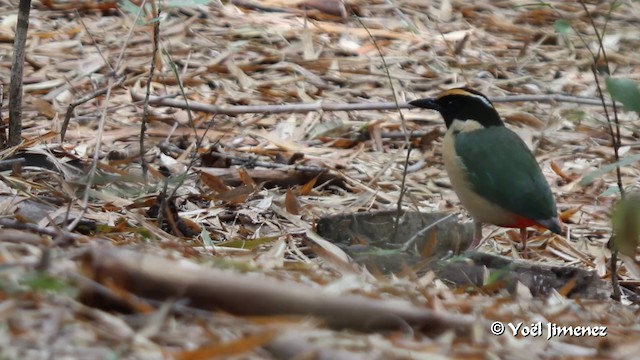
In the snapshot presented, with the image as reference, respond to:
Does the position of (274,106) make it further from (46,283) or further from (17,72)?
(46,283)

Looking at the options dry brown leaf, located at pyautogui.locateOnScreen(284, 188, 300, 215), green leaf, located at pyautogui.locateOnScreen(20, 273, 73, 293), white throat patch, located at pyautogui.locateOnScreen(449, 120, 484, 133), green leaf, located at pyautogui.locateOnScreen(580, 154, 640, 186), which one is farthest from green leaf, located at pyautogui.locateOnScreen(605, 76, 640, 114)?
white throat patch, located at pyautogui.locateOnScreen(449, 120, 484, 133)

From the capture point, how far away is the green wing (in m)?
5.70

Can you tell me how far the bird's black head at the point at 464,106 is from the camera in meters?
6.39

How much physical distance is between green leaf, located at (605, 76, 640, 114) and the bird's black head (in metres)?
3.05

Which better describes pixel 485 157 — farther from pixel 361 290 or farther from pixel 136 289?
pixel 136 289

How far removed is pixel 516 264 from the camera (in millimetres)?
4883

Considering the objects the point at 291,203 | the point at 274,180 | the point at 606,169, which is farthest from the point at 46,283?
the point at 274,180

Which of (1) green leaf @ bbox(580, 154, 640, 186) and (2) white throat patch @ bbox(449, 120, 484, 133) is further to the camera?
(2) white throat patch @ bbox(449, 120, 484, 133)

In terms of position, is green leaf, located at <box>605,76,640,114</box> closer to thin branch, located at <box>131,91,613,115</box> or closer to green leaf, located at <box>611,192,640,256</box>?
green leaf, located at <box>611,192,640,256</box>

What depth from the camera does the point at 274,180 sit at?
248 inches


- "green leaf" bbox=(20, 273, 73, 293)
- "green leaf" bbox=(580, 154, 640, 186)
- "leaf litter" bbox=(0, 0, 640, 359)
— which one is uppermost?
"green leaf" bbox=(580, 154, 640, 186)

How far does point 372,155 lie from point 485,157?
1.02 m

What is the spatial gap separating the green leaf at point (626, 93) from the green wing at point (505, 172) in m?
2.38

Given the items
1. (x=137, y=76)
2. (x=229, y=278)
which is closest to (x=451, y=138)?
(x=137, y=76)
